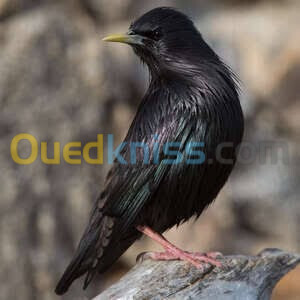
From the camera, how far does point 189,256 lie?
377 centimetres

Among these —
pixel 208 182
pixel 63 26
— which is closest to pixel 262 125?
pixel 63 26

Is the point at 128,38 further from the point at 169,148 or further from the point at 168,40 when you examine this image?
the point at 169,148

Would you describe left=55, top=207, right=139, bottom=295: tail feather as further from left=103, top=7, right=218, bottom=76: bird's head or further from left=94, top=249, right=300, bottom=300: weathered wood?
left=103, top=7, right=218, bottom=76: bird's head

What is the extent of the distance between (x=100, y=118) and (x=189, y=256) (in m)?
3.34

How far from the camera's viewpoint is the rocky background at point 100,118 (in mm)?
6551

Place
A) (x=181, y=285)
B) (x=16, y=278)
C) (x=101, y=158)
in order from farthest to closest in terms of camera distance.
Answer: (x=101, y=158) → (x=16, y=278) → (x=181, y=285)

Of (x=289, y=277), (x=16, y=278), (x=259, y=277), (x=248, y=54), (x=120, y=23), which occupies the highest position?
(x=120, y=23)

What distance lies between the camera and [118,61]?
7035 millimetres

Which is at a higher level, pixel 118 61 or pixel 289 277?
pixel 118 61

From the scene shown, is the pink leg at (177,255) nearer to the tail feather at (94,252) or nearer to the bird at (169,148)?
the bird at (169,148)

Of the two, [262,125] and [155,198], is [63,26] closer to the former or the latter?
[262,125]

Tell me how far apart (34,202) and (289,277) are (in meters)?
2.62

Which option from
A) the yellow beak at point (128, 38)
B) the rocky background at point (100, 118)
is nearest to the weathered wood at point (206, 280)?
the yellow beak at point (128, 38)

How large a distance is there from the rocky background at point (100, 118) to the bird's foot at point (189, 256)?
2625 millimetres
